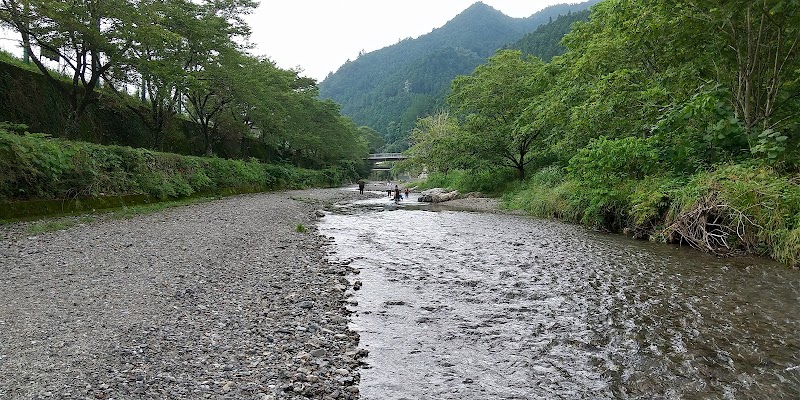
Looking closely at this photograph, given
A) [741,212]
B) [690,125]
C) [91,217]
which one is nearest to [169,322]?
[91,217]

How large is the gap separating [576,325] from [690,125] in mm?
10899

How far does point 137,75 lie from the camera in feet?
76.1

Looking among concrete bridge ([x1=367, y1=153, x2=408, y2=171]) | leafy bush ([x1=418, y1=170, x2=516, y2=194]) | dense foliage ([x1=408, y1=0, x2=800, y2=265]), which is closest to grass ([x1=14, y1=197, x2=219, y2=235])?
dense foliage ([x1=408, y1=0, x2=800, y2=265])

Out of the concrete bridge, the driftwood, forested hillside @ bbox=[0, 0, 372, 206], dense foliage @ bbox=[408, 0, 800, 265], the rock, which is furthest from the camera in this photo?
the concrete bridge

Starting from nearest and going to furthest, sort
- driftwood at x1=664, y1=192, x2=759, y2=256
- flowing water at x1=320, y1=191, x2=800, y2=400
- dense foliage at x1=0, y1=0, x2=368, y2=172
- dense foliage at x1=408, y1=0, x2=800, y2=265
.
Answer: flowing water at x1=320, y1=191, x2=800, y2=400
driftwood at x1=664, y1=192, x2=759, y2=256
dense foliage at x1=408, y1=0, x2=800, y2=265
dense foliage at x1=0, y1=0, x2=368, y2=172

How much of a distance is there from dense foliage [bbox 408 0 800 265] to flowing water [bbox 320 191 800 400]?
1247 millimetres

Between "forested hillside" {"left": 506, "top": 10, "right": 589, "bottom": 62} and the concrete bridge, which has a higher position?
"forested hillside" {"left": 506, "top": 10, "right": 589, "bottom": 62}

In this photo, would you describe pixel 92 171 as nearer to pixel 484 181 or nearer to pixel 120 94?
pixel 120 94

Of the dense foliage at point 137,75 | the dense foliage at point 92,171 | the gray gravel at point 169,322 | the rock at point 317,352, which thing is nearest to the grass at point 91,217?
the dense foliage at point 92,171

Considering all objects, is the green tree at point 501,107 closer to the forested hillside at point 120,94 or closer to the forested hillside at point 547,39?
the forested hillside at point 120,94

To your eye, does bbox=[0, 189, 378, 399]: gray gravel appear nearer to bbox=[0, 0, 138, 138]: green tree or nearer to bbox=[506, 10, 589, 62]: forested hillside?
bbox=[0, 0, 138, 138]: green tree

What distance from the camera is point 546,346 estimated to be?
5023mm

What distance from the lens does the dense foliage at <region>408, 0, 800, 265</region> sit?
9906 millimetres

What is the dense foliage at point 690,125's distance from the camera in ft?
32.5
